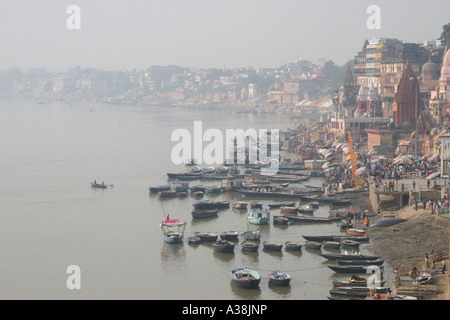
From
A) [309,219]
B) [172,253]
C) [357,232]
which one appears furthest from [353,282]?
[309,219]

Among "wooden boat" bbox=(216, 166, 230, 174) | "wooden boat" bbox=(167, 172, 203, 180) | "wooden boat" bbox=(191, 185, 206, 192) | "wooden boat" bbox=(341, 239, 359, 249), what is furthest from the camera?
"wooden boat" bbox=(216, 166, 230, 174)

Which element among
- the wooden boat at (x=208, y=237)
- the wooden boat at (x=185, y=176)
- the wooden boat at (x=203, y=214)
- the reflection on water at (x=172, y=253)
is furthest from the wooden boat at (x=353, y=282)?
the wooden boat at (x=185, y=176)

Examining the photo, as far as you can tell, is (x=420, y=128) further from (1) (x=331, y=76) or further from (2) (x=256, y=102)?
(2) (x=256, y=102)

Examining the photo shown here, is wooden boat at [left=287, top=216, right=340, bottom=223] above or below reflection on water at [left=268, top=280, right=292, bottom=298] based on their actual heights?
above

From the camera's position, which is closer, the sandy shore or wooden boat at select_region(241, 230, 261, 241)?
the sandy shore

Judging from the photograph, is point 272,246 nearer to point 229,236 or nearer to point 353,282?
point 229,236

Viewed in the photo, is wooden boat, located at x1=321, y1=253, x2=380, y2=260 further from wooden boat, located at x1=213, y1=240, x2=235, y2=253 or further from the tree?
the tree

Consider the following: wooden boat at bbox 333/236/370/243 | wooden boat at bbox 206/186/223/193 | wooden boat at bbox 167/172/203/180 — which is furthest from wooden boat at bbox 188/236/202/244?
wooden boat at bbox 167/172/203/180

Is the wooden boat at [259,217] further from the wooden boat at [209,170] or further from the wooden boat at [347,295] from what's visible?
the wooden boat at [209,170]
